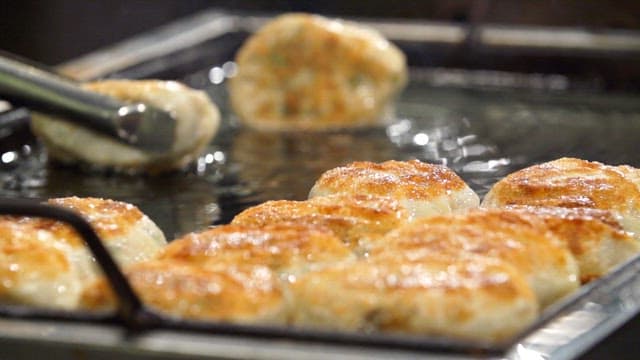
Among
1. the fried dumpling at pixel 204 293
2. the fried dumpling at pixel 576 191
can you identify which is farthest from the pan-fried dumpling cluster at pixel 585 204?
the fried dumpling at pixel 204 293

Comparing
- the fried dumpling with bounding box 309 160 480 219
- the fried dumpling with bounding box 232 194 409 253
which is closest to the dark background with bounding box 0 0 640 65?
the fried dumpling with bounding box 309 160 480 219

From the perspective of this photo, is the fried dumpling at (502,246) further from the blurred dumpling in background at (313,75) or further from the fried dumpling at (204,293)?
the blurred dumpling in background at (313,75)

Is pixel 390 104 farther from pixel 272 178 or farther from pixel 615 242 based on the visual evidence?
pixel 615 242

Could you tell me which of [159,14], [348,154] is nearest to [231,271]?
[348,154]

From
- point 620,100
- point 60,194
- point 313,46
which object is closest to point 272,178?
point 60,194

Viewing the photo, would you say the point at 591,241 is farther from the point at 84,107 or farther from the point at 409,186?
the point at 84,107

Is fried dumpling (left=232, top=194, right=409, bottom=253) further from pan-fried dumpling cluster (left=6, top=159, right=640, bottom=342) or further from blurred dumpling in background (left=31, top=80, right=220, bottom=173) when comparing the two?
blurred dumpling in background (left=31, top=80, right=220, bottom=173)
